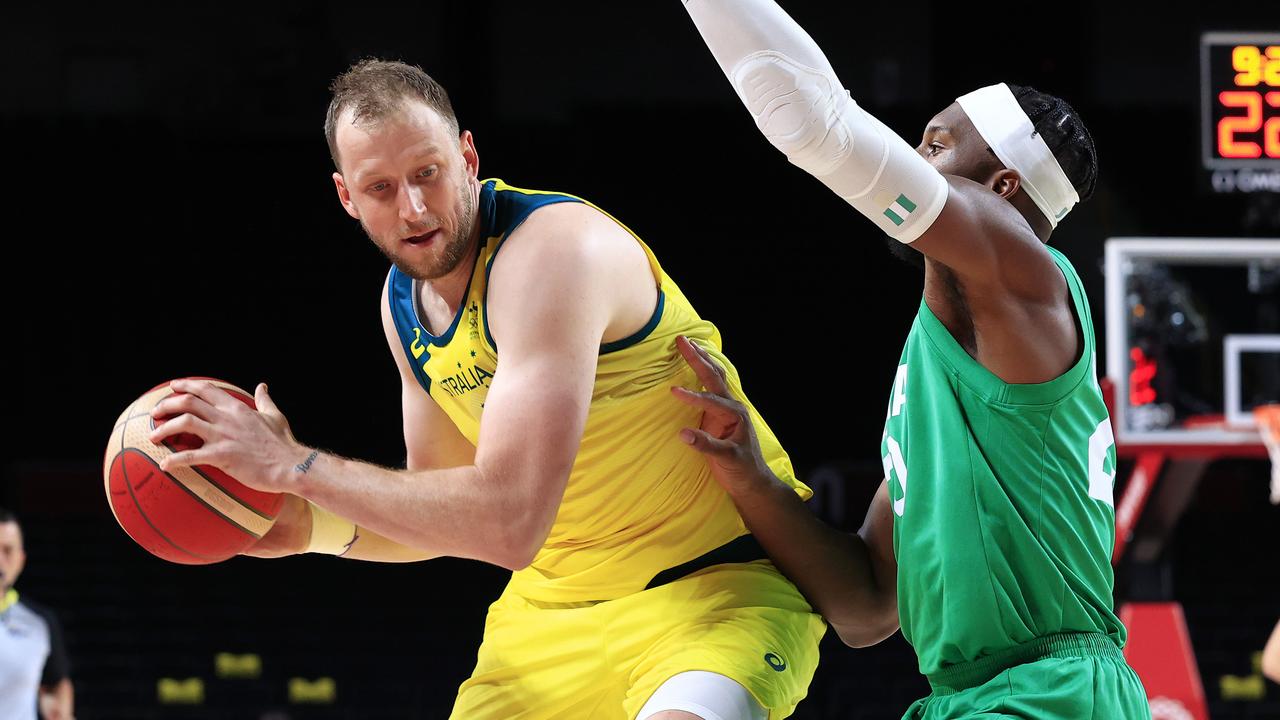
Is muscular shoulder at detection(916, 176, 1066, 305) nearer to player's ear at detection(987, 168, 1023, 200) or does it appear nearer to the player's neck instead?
player's ear at detection(987, 168, 1023, 200)

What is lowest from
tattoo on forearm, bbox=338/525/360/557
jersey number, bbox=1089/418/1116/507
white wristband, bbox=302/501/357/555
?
tattoo on forearm, bbox=338/525/360/557

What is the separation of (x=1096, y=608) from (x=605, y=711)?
3.27 feet

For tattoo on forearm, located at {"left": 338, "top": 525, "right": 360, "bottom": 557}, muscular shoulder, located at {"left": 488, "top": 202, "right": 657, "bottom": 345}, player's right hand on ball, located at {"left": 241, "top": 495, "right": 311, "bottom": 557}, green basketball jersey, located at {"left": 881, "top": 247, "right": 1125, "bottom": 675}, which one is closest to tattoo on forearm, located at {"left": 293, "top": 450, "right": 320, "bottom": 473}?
muscular shoulder, located at {"left": 488, "top": 202, "right": 657, "bottom": 345}

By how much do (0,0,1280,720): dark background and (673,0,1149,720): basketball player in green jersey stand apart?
1077cm

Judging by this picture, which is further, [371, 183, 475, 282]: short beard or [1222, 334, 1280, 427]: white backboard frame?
[1222, 334, 1280, 427]: white backboard frame

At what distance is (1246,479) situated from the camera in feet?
46.3

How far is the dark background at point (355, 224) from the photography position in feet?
44.0

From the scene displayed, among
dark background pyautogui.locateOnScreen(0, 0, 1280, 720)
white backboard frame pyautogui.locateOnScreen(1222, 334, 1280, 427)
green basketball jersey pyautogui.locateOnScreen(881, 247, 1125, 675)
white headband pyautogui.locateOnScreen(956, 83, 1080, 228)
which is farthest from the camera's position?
dark background pyautogui.locateOnScreen(0, 0, 1280, 720)

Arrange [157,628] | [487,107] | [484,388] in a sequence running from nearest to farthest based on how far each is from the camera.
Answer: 1. [484,388]
2. [157,628]
3. [487,107]

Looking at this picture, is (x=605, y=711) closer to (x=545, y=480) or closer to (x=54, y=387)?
(x=545, y=480)

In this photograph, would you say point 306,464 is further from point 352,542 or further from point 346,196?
point 352,542

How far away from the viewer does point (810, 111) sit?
7.14 ft

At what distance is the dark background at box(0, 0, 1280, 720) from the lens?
44.0 ft

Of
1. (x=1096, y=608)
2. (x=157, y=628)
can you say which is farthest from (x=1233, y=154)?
(x=157, y=628)
